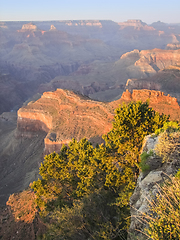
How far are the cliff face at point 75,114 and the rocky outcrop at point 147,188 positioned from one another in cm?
3051

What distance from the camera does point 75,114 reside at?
5338cm

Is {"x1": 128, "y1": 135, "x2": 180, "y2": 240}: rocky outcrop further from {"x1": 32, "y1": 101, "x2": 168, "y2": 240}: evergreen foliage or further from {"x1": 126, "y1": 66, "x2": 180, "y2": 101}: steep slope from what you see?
{"x1": 126, "y1": 66, "x2": 180, "y2": 101}: steep slope

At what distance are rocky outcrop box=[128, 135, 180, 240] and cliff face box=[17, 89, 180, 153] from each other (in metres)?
30.5

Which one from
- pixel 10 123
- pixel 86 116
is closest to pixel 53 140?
pixel 86 116

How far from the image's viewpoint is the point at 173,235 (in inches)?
342

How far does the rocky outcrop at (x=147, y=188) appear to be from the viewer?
425 inches

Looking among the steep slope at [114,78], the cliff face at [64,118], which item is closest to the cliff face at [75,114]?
the cliff face at [64,118]

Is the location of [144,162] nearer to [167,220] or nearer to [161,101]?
[167,220]

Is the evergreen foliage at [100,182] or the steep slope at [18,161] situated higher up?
the evergreen foliage at [100,182]

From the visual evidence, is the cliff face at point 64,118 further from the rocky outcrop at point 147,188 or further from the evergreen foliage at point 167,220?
the evergreen foliage at point 167,220

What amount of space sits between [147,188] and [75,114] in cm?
4214

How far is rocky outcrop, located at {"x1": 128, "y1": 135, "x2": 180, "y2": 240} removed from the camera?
35.5 feet

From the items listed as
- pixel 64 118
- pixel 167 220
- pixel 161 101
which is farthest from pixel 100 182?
pixel 64 118

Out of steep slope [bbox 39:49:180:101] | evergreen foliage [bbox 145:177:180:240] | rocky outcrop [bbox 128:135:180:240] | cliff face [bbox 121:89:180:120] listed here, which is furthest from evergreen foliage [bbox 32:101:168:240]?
steep slope [bbox 39:49:180:101]
